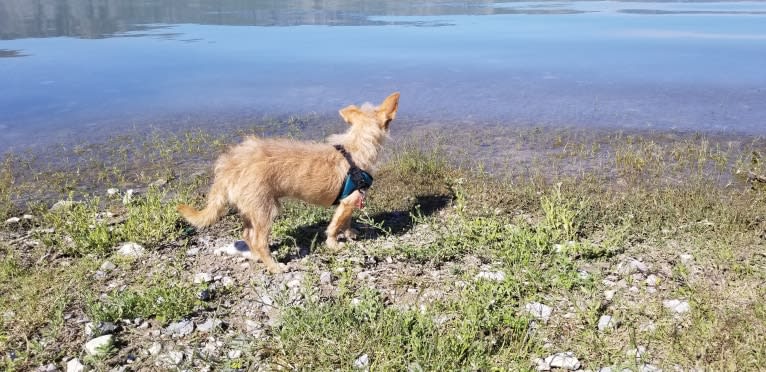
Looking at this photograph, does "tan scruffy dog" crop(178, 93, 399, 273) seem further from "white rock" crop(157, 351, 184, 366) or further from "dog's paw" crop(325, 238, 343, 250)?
"white rock" crop(157, 351, 184, 366)

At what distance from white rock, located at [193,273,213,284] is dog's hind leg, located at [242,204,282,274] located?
1.70 ft

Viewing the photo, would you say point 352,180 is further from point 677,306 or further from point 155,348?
point 677,306

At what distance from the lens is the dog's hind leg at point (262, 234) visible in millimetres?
4926

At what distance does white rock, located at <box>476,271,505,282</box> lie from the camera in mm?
4370

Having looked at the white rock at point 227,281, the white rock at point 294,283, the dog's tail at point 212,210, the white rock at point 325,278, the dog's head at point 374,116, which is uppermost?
the dog's head at point 374,116

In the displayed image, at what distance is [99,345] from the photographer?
11.9 ft

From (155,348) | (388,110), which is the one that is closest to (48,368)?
(155,348)

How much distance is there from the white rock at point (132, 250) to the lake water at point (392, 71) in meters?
5.44

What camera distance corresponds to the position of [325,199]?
17.8ft

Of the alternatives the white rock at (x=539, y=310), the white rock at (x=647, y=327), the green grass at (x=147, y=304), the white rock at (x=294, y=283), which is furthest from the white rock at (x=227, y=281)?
the white rock at (x=647, y=327)

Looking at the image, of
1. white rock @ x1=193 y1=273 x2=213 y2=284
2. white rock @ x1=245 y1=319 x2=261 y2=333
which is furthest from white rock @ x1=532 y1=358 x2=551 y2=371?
white rock @ x1=193 y1=273 x2=213 y2=284

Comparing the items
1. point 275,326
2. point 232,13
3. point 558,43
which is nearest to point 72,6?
point 232,13

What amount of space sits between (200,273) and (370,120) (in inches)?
92.8

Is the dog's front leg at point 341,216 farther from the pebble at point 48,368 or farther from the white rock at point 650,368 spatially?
the white rock at point 650,368
